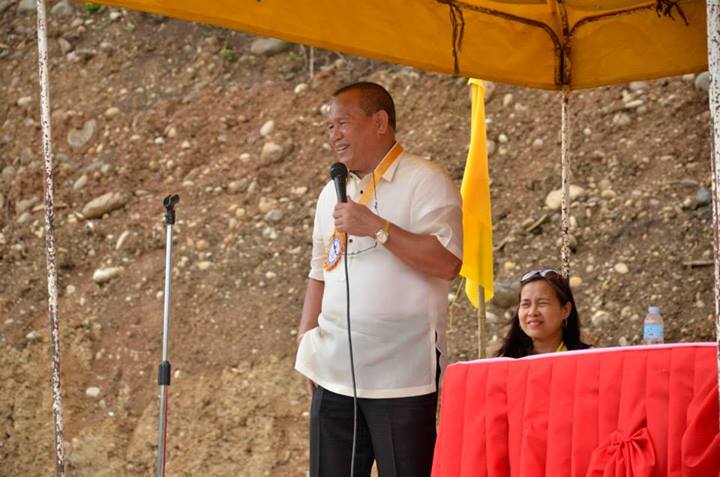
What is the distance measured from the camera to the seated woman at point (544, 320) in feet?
15.4

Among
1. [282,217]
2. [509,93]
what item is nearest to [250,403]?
[282,217]

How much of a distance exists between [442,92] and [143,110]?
2642 mm

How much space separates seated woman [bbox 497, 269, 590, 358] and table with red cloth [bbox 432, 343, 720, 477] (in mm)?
1018

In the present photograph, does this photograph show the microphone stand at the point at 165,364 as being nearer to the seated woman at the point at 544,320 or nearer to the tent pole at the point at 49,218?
the tent pole at the point at 49,218

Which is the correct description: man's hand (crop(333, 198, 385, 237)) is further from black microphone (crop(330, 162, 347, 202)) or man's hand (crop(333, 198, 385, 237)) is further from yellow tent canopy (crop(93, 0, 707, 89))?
yellow tent canopy (crop(93, 0, 707, 89))

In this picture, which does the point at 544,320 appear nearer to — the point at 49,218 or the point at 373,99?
the point at 373,99

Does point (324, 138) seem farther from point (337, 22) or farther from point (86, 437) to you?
point (337, 22)

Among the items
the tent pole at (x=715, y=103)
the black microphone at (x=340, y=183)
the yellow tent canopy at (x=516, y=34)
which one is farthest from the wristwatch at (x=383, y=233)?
the tent pole at (x=715, y=103)

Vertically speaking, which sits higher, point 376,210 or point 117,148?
point 117,148

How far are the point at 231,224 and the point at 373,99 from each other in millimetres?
4781

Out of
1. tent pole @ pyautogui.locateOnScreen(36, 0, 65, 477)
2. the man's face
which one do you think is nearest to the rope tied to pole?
the man's face

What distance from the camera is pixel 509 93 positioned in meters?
9.05

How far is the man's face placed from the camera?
4.43 meters

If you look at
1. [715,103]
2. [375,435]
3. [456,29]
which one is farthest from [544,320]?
[715,103]
